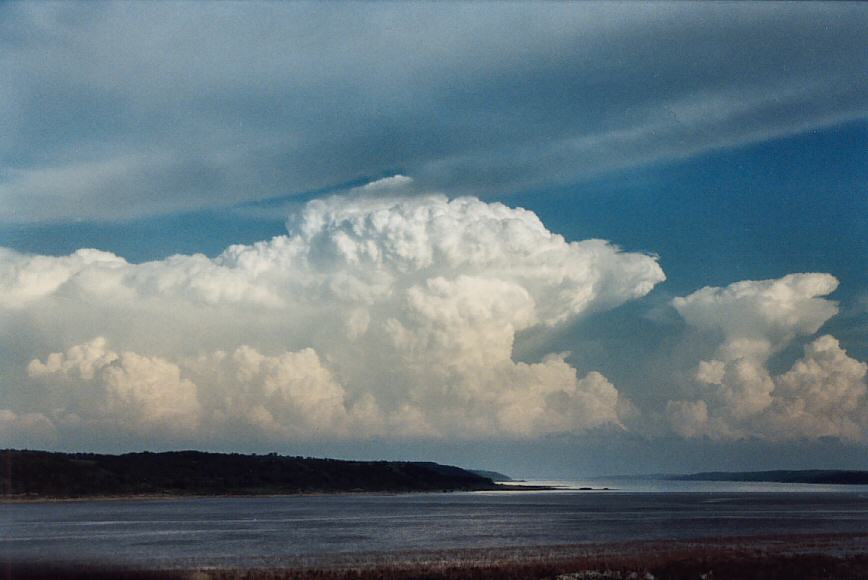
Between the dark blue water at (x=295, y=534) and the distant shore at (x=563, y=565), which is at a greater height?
the distant shore at (x=563, y=565)

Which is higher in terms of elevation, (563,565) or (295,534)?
(563,565)

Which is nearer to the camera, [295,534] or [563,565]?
[563,565]

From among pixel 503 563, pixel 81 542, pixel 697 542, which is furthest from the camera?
pixel 81 542

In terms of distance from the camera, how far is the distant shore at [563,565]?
224 ft

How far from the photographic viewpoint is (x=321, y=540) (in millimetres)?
106312

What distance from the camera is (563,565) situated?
7288 centimetres

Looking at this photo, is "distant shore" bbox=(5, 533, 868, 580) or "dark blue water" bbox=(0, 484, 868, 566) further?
"dark blue water" bbox=(0, 484, 868, 566)

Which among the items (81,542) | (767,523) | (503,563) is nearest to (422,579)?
(503,563)

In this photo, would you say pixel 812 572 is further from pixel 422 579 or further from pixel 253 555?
pixel 253 555

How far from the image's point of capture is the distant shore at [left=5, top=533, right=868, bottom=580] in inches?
2689

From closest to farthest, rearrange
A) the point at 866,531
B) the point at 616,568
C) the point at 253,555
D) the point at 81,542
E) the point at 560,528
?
the point at 616,568 → the point at 253,555 → the point at 81,542 → the point at 866,531 → the point at 560,528

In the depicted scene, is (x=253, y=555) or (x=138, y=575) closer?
(x=138, y=575)

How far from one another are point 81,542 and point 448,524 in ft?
184

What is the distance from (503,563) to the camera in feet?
251
